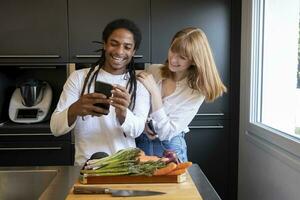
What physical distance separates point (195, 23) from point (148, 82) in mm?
1160

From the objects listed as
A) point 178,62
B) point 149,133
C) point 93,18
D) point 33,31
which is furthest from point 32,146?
point 178,62

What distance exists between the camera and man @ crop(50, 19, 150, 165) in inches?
45.6

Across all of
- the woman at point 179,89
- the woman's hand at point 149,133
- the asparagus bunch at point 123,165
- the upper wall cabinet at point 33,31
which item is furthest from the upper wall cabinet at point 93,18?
the asparagus bunch at point 123,165

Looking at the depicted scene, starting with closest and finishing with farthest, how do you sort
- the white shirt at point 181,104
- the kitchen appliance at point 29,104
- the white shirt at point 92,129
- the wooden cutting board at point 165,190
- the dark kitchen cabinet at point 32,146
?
the wooden cutting board at point 165,190, the white shirt at point 92,129, the white shirt at point 181,104, the dark kitchen cabinet at point 32,146, the kitchen appliance at point 29,104

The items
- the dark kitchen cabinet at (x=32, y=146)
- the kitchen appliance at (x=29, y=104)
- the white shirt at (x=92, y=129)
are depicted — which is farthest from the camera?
the kitchen appliance at (x=29, y=104)

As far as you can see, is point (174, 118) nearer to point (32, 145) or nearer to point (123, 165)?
point (123, 165)

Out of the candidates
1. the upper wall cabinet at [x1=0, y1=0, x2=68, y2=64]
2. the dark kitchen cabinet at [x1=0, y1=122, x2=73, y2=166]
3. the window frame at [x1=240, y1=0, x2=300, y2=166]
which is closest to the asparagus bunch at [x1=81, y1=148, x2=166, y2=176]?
the window frame at [x1=240, y1=0, x2=300, y2=166]

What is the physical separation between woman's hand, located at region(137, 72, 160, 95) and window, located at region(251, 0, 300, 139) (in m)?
0.77

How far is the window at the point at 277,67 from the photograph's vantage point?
1866mm

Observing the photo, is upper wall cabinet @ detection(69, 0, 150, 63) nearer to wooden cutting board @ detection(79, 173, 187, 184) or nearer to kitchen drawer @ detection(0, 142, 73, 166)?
kitchen drawer @ detection(0, 142, 73, 166)

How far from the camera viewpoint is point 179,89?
5.10 feet

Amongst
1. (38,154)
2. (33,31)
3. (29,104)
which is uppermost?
(33,31)

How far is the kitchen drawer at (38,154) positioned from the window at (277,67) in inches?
50.3

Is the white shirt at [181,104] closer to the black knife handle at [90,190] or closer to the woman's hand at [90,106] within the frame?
the woman's hand at [90,106]
